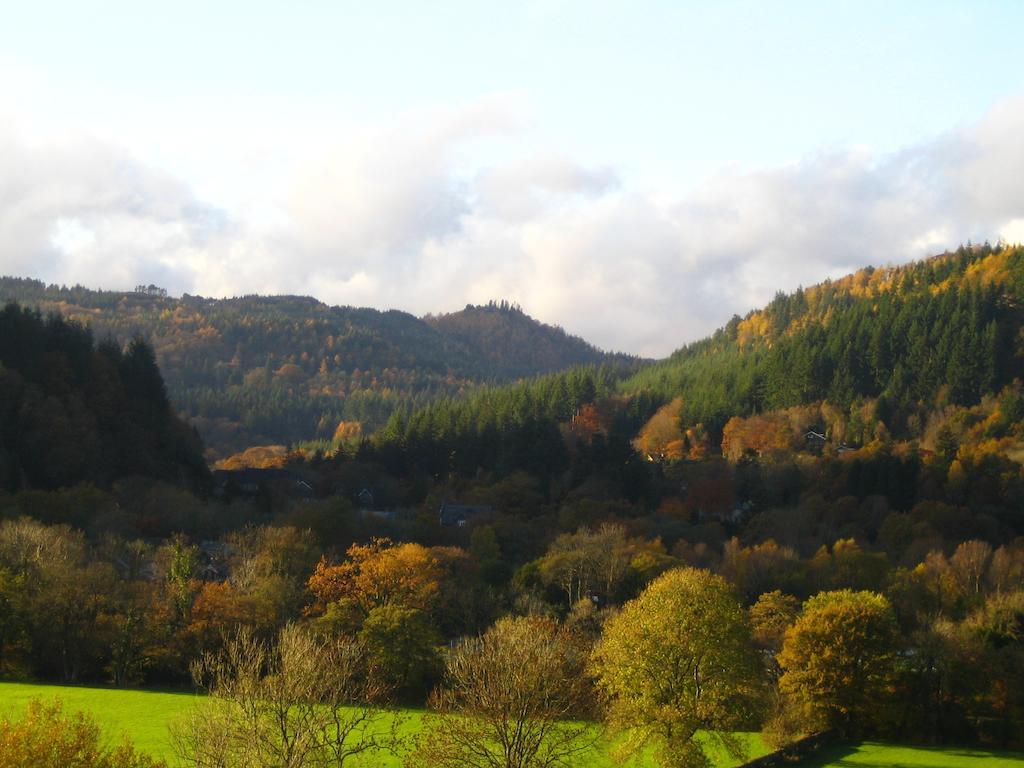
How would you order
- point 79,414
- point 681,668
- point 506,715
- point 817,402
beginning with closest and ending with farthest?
point 506,715
point 681,668
point 79,414
point 817,402

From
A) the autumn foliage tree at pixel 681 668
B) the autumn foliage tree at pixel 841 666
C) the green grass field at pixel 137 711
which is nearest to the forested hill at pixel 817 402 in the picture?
the autumn foliage tree at pixel 841 666

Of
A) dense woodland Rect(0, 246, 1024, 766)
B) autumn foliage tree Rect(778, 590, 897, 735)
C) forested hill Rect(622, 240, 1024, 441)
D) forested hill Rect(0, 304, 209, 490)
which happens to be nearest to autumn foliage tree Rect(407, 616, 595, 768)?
dense woodland Rect(0, 246, 1024, 766)

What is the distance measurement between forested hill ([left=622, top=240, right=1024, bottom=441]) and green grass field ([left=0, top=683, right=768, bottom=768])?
77.2 metres

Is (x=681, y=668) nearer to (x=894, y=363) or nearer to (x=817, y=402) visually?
(x=817, y=402)

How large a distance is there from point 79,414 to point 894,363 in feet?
280

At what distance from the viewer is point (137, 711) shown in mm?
40750

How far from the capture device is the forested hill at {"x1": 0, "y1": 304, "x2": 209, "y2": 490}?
80.8 metres

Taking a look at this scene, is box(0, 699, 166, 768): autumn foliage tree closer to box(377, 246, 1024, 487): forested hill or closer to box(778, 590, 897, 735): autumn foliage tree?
box(778, 590, 897, 735): autumn foliage tree

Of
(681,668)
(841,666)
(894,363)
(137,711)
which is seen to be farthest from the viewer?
(894,363)

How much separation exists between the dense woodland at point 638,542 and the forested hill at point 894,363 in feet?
1.23

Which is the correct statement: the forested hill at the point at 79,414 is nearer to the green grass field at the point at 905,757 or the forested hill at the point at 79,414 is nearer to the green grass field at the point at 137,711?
the green grass field at the point at 137,711

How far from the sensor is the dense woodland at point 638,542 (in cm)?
4412

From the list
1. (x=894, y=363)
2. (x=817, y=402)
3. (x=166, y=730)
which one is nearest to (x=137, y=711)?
(x=166, y=730)

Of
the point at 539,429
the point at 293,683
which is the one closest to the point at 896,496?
the point at 539,429
